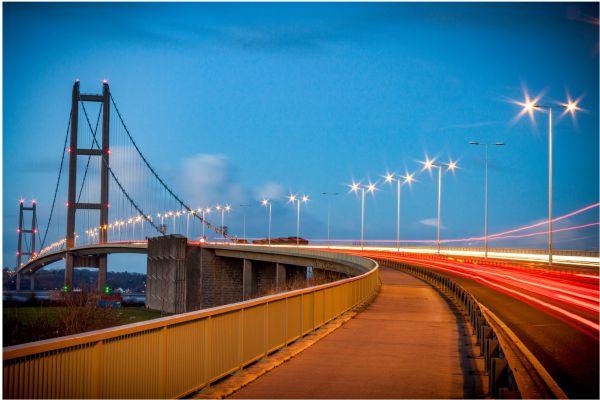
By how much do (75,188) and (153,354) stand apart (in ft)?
341

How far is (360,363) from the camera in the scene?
11.8 meters

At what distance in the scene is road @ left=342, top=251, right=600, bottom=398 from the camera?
11.3m

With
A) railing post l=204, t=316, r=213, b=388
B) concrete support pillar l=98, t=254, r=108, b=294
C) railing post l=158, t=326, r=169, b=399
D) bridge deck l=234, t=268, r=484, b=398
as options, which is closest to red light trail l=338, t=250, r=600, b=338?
bridge deck l=234, t=268, r=484, b=398

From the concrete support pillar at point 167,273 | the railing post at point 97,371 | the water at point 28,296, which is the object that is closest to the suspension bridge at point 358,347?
the railing post at point 97,371

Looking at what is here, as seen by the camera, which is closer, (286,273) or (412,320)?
(412,320)

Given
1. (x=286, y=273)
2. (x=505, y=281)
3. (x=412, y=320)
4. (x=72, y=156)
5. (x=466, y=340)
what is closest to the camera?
(x=466, y=340)

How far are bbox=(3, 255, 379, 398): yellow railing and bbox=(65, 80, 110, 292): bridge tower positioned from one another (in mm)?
94337

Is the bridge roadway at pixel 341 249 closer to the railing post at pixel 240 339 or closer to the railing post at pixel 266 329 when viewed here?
the railing post at pixel 266 329

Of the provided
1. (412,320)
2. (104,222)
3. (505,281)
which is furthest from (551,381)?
(104,222)

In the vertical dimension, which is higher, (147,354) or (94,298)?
(147,354)

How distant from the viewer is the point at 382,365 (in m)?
11.6

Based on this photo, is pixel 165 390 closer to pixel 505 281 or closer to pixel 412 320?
pixel 412 320

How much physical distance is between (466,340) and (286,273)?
63.3 metres

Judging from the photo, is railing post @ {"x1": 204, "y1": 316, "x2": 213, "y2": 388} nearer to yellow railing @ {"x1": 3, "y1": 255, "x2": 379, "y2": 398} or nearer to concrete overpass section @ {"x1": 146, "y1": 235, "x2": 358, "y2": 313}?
yellow railing @ {"x1": 3, "y1": 255, "x2": 379, "y2": 398}
